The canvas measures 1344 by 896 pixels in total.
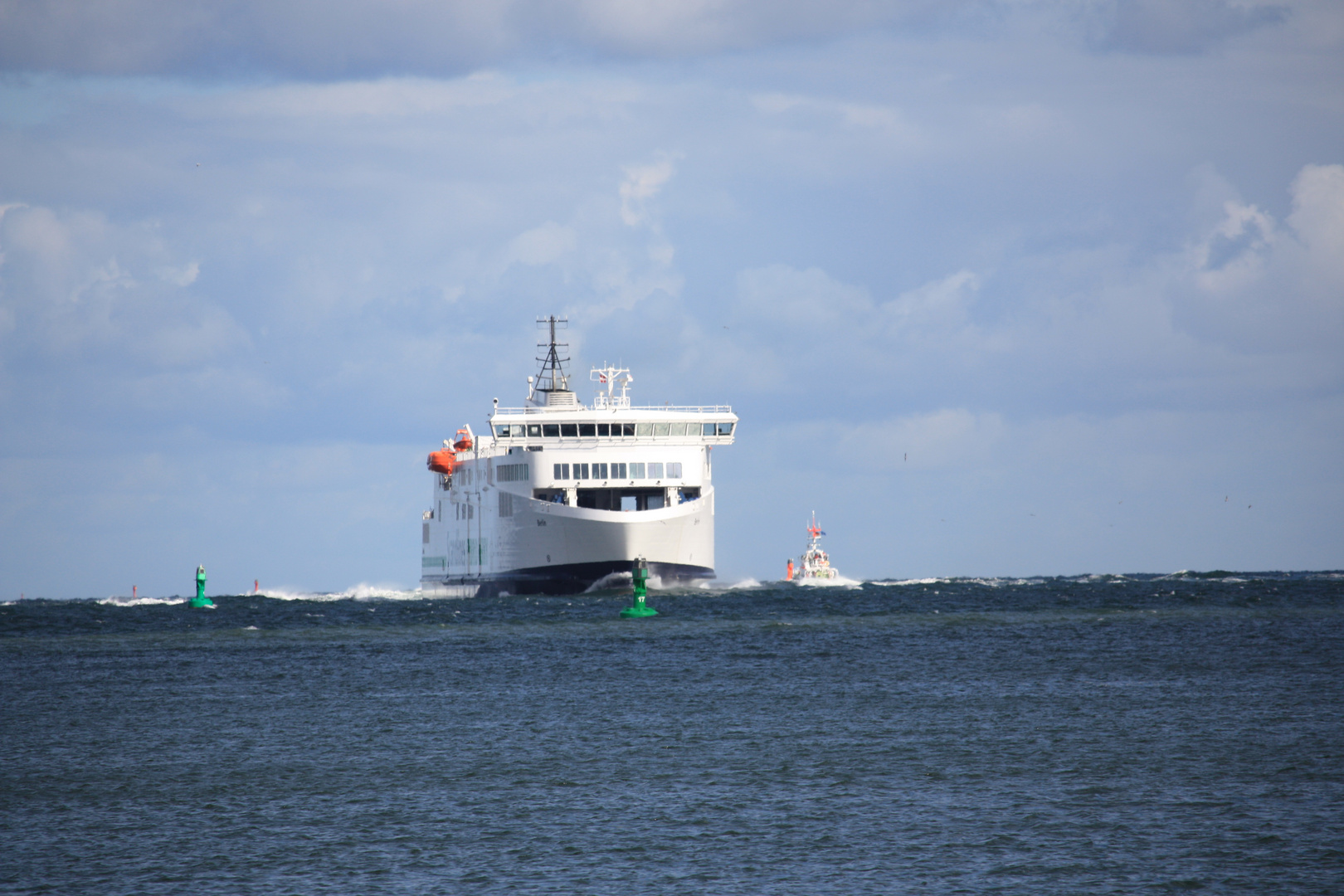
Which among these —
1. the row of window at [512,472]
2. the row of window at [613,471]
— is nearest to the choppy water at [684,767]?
the row of window at [613,471]

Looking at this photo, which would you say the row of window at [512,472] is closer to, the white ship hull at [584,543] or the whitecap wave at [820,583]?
the white ship hull at [584,543]

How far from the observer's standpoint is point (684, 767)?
82.8 feet

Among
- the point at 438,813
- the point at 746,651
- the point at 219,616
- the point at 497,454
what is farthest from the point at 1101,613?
the point at 438,813

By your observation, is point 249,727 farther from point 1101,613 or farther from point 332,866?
point 1101,613

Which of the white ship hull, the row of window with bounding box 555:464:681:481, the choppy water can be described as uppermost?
the row of window with bounding box 555:464:681:481

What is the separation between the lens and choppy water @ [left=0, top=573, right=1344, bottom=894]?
59.4 feet

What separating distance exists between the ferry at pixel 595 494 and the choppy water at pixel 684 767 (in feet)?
64.9

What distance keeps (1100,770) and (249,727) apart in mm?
18715

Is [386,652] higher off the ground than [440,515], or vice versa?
[440,515]

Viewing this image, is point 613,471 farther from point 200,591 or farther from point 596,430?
point 200,591

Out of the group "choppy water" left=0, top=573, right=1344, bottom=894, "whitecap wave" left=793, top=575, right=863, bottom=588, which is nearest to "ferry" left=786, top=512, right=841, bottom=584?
"whitecap wave" left=793, top=575, right=863, bottom=588

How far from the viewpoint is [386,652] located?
51781 millimetres

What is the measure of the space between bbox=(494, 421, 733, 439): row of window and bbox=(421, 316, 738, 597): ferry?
0.07 meters

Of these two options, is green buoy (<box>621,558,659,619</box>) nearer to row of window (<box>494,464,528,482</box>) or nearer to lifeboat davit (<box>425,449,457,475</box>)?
row of window (<box>494,464,528,482</box>)
